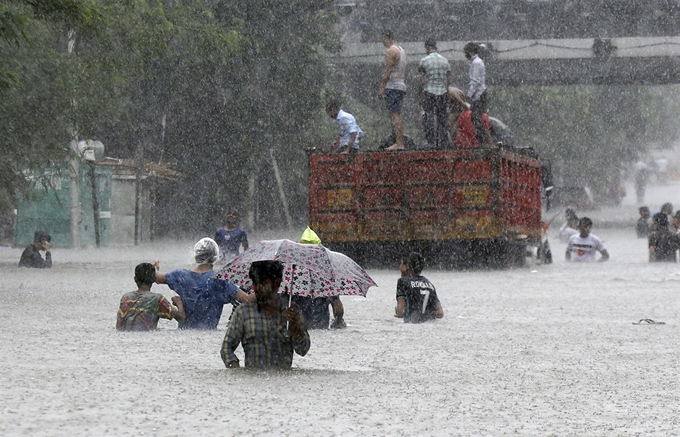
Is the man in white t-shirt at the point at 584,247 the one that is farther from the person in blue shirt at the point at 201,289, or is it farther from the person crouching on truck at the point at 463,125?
the person in blue shirt at the point at 201,289

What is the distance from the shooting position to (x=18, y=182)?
27.1 metres

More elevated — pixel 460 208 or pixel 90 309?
pixel 460 208

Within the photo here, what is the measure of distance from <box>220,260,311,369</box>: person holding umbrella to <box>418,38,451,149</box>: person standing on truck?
535 inches

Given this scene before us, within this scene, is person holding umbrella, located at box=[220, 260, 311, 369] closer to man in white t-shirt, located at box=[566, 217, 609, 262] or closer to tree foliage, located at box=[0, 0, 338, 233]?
man in white t-shirt, located at box=[566, 217, 609, 262]

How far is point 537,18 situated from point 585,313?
148 ft

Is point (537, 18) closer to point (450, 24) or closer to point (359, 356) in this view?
point (450, 24)

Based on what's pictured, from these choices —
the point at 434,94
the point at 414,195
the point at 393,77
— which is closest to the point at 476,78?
the point at 434,94

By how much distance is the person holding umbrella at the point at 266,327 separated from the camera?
9.45 m

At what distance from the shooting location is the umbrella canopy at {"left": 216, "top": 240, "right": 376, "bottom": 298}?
11.7 m

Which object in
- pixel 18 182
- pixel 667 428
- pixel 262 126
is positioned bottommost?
pixel 667 428

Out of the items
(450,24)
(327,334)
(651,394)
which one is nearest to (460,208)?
(327,334)

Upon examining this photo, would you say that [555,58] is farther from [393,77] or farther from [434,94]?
[393,77]

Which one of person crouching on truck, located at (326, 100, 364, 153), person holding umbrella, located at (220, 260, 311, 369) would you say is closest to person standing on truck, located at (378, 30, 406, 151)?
person crouching on truck, located at (326, 100, 364, 153)

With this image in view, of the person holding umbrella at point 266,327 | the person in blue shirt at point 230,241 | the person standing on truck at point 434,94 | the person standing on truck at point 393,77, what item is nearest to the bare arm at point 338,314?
the person holding umbrella at point 266,327
